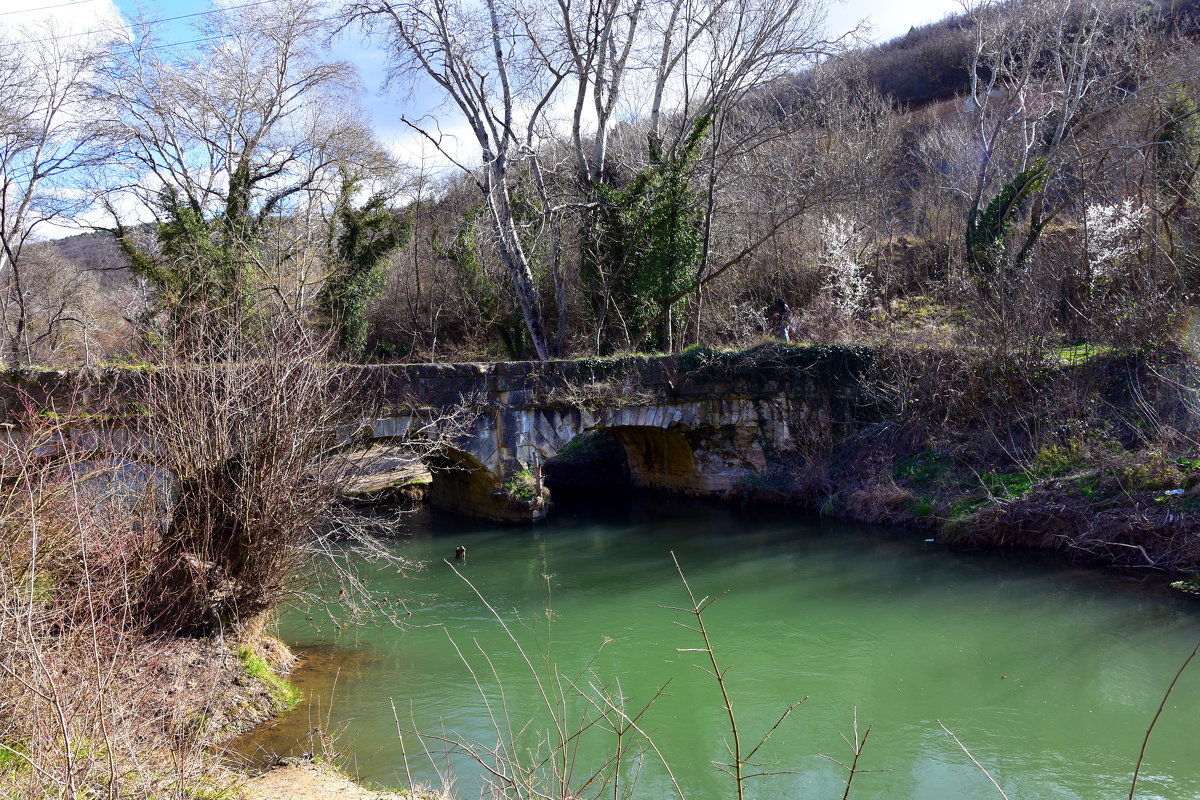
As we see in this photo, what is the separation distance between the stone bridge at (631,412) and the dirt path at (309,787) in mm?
6367

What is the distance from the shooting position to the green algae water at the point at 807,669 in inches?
214

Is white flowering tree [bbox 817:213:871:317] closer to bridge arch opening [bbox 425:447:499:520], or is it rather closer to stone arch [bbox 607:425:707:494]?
stone arch [bbox 607:425:707:494]

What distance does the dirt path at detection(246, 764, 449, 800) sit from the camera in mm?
4523

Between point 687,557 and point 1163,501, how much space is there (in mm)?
5624

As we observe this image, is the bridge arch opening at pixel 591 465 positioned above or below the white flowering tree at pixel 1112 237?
below

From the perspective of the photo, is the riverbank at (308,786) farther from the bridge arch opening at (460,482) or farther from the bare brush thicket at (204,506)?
the bridge arch opening at (460,482)

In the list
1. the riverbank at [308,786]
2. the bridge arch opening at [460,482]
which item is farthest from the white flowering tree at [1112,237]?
the riverbank at [308,786]

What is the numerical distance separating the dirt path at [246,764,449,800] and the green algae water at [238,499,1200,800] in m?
0.36

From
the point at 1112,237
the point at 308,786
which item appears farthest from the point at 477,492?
the point at 1112,237

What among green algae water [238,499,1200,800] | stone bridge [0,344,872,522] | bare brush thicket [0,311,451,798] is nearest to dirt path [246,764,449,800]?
green algae water [238,499,1200,800]

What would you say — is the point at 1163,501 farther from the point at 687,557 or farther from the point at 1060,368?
the point at 687,557

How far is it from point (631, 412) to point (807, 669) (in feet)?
22.3

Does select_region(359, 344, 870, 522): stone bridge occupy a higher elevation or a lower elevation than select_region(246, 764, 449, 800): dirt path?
higher

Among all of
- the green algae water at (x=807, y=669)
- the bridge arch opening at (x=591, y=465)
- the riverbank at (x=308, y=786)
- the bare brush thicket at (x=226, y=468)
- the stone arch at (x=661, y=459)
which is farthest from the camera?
the bridge arch opening at (x=591, y=465)
